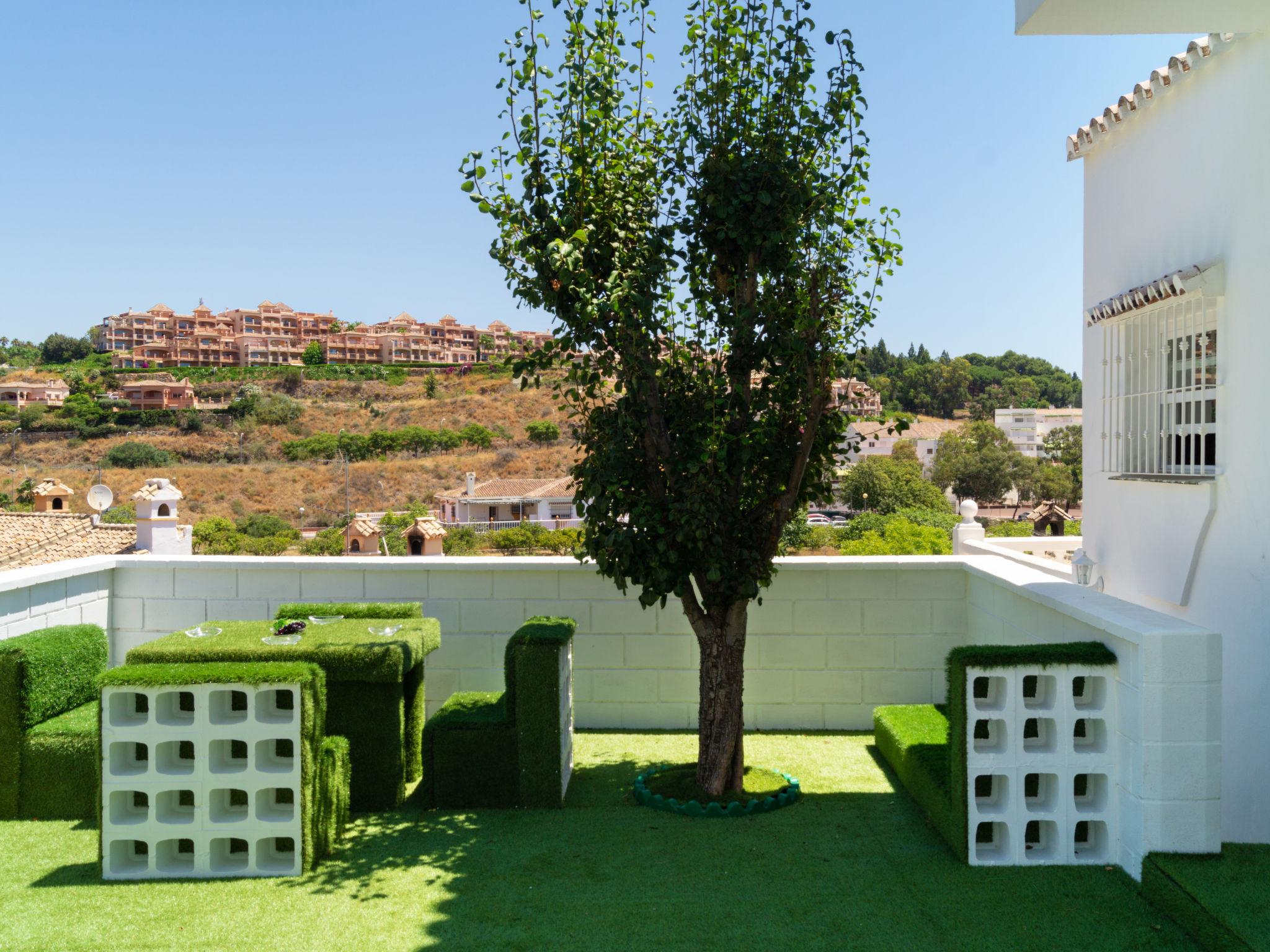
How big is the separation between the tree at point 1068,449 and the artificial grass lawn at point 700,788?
4952 centimetres

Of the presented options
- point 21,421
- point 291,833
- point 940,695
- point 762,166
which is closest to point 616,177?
point 762,166

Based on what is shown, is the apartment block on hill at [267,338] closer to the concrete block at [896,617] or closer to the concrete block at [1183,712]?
the concrete block at [896,617]

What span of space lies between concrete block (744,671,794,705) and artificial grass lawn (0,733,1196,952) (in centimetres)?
107

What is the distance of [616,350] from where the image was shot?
146 inches

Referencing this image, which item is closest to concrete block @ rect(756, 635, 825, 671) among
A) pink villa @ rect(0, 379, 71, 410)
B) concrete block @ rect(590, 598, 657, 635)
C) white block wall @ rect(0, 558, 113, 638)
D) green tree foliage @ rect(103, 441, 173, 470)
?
concrete block @ rect(590, 598, 657, 635)

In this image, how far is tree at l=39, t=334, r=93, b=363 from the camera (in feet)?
214

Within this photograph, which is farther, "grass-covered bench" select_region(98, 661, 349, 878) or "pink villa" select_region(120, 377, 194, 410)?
"pink villa" select_region(120, 377, 194, 410)

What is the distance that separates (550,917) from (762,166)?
8.82ft

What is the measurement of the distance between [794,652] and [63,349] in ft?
244

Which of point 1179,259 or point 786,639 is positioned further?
→ point 786,639

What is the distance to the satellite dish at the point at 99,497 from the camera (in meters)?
15.7

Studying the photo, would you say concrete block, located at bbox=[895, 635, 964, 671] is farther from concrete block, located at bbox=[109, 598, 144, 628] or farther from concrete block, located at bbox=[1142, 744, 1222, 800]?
concrete block, located at bbox=[109, 598, 144, 628]

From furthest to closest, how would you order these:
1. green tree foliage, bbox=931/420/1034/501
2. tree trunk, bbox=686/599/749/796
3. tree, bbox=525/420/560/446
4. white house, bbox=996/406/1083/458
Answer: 1. white house, bbox=996/406/1083/458
2. green tree foliage, bbox=931/420/1034/501
3. tree, bbox=525/420/560/446
4. tree trunk, bbox=686/599/749/796

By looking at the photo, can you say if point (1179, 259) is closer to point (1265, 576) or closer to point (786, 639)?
point (1265, 576)
